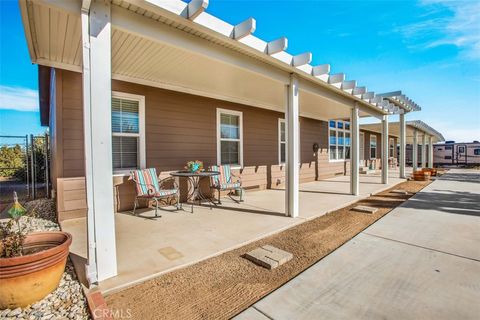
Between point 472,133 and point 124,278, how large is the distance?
5326cm

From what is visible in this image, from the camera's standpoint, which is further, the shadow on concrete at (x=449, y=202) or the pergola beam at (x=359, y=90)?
the pergola beam at (x=359, y=90)

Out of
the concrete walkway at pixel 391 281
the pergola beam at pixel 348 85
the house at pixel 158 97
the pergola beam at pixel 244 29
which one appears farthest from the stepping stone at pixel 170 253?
the pergola beam at pixel 348 85

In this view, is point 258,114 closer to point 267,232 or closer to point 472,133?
point 267,232

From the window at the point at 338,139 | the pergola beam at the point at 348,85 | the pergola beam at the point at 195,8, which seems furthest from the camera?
the window at the point at 338,139

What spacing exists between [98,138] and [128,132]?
2703mm

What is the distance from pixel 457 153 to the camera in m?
24.1

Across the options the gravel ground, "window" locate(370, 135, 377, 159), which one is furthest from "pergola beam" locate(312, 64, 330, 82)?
"window" locate(370, 135, 377, 159)

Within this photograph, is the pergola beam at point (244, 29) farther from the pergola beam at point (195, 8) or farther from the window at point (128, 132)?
the window at point (128, 132)

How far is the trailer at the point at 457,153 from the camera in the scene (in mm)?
23500

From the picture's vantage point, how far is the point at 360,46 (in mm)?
6629

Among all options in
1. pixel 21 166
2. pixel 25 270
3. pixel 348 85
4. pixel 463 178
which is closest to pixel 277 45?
pixel 348 85

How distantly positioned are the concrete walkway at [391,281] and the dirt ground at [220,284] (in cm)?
13

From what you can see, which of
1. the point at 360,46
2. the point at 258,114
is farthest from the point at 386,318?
the point at 360,46

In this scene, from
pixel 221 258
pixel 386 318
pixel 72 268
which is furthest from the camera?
pixel 221 258
